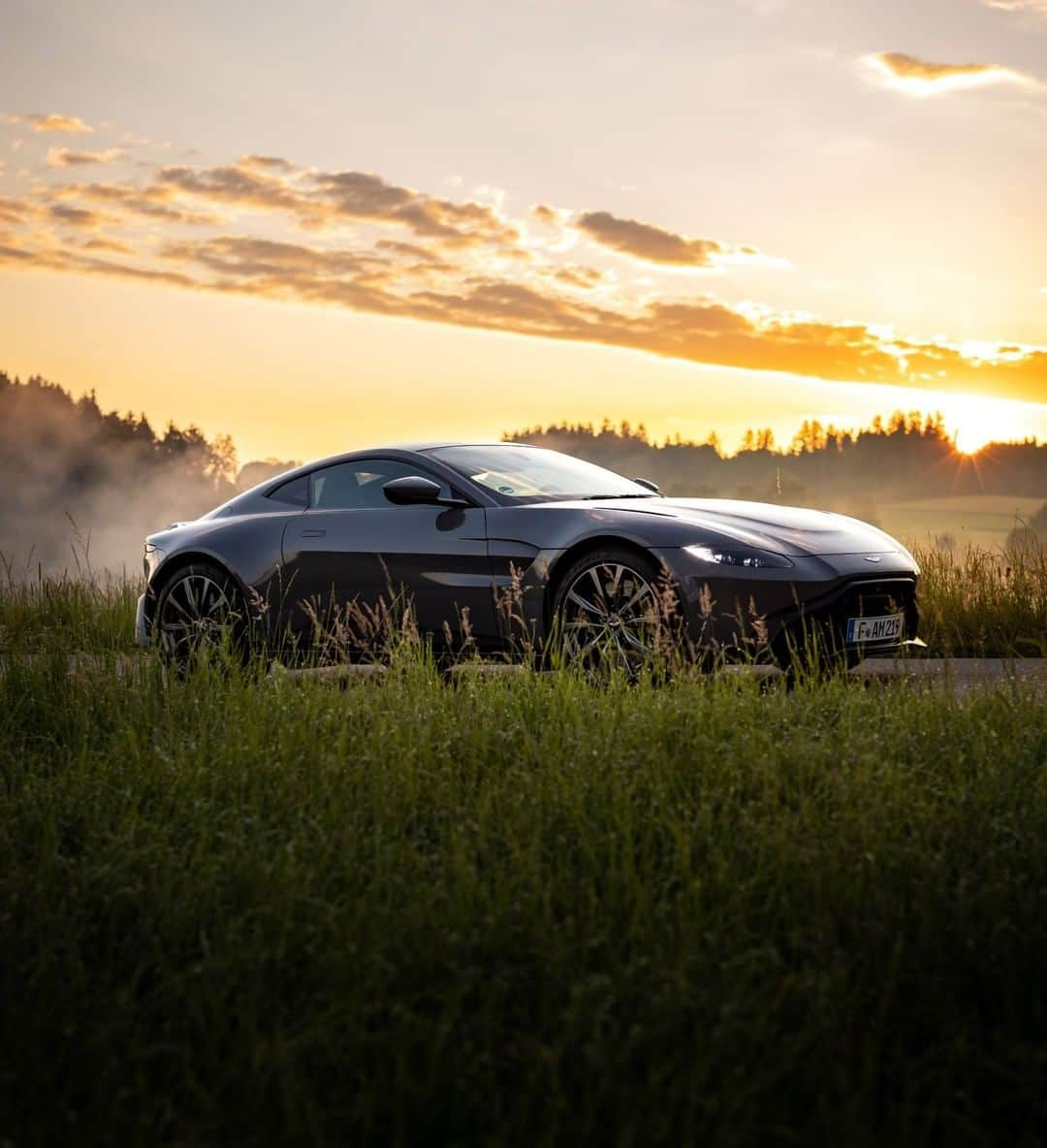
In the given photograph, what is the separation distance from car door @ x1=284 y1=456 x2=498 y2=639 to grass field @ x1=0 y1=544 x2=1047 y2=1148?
2.13 m

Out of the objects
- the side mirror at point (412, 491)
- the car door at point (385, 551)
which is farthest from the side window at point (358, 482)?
the side mirror at point (412, 491)

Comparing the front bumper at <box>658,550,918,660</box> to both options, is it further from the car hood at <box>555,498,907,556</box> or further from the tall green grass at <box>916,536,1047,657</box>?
the tall green grass at <box>916,536,1047,657</box>

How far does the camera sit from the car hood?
7461 millimetres

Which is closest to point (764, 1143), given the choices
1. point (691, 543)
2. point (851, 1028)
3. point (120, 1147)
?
point (851, 1028)

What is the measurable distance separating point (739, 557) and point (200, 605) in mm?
4027

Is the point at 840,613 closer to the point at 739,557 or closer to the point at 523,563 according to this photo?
the point at 739,557

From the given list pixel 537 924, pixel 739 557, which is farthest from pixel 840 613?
pixel 537 924

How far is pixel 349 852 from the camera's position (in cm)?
422

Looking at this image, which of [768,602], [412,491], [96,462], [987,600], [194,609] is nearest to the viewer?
[768,602]

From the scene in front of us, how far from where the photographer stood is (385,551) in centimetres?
851

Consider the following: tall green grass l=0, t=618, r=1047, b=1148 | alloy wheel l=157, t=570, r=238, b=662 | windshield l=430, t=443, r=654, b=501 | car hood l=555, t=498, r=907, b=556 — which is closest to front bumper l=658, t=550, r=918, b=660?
car hood l=555, t=498, r=907, b=556

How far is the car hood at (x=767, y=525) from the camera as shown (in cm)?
746

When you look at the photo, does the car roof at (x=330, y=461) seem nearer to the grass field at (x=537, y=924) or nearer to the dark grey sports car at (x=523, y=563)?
the dark grey sports car at (x=523, y=563)

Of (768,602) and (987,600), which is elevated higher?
(768,602)
